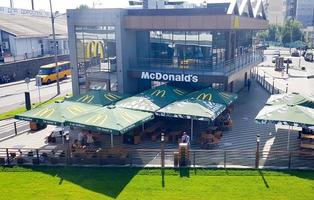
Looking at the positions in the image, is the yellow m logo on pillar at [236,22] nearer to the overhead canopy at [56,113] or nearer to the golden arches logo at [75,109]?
the overhead canopy at [56,113]

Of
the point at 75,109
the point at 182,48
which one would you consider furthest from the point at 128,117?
the point at 182,48

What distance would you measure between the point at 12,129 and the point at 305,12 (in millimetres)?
130980

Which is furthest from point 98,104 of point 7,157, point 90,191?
point 90,191

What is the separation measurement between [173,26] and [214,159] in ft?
36.8

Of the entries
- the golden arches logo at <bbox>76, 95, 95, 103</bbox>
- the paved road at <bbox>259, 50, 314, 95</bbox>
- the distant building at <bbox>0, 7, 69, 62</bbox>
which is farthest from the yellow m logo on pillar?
the distant building at <bbox>0, 7, 69, 62</bbox>

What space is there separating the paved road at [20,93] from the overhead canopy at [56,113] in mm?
12023

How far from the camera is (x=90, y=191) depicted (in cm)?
1570

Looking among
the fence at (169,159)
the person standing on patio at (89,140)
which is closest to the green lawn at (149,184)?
the fence at (169,159)

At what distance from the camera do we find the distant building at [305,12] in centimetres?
13062

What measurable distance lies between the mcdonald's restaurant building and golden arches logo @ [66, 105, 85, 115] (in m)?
7.20

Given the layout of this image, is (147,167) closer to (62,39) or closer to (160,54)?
(160,54)

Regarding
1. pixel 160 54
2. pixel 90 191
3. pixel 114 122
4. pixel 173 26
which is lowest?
pixel 90 191

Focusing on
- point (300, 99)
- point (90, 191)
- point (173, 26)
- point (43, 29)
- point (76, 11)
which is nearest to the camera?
point (90, 191)

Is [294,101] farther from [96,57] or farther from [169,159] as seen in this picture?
[96,57]
